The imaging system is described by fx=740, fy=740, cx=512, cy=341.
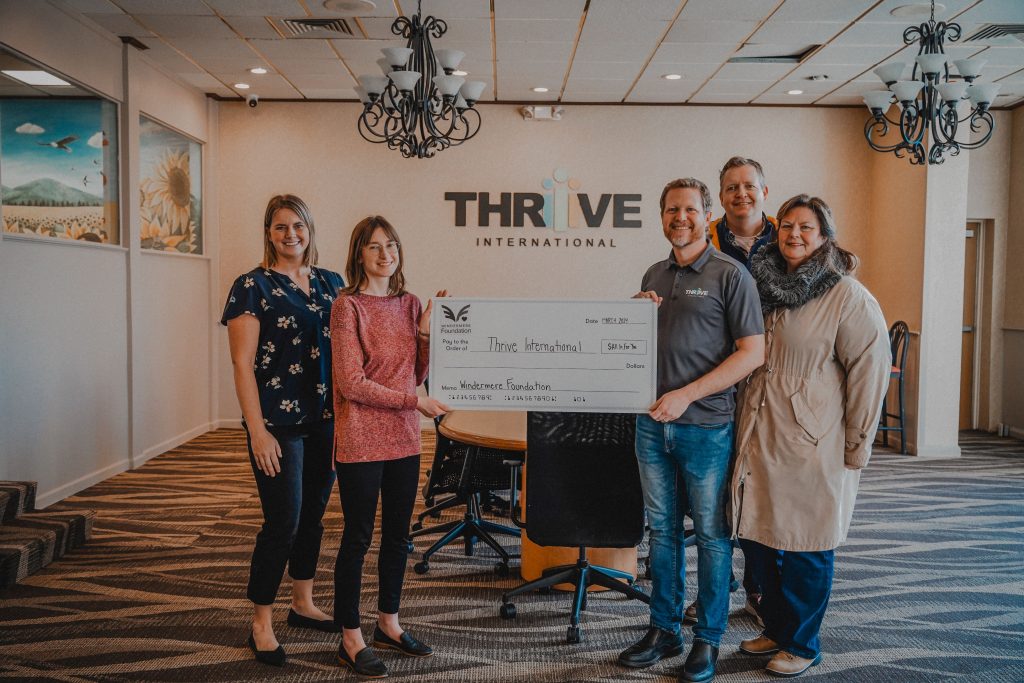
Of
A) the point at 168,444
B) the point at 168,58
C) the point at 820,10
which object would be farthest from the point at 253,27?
the point at 820,10

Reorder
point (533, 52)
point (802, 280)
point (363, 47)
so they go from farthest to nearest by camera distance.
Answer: point (533, 52) < point (363, 47) < point (802, 280)

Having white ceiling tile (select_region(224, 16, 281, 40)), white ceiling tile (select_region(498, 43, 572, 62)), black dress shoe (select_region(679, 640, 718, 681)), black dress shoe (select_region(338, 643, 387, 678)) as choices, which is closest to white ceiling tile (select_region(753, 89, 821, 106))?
white ceiling tile (select_region(498, 43, 572, 62))

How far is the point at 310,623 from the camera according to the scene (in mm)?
2928

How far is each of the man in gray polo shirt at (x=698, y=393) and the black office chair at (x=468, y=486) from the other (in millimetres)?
971

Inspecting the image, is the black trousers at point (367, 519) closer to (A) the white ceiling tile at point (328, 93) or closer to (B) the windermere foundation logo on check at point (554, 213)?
(B) the windermere foundation logo on check at point (554, 213)

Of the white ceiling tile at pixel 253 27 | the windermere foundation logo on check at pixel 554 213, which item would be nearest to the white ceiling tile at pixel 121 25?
the white ceiling tile at pixel 253 27

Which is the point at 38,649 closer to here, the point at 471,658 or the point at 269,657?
the point at 269,657

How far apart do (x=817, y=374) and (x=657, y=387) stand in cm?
53

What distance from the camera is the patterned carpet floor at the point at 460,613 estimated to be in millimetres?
2645

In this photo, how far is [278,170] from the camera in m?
7.16

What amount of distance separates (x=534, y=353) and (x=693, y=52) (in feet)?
13.1

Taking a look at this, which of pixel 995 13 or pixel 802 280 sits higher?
pixel 995 13

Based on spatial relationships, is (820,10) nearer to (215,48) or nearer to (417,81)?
(417,81)

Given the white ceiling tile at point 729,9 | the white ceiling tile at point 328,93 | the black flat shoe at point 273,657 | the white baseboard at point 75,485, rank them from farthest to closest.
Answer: the white ceiling tile at point 328,93
the white ceiling tile at point 729,9
the white baseboard at point 75,485
the black flat shoe at point 273,657
